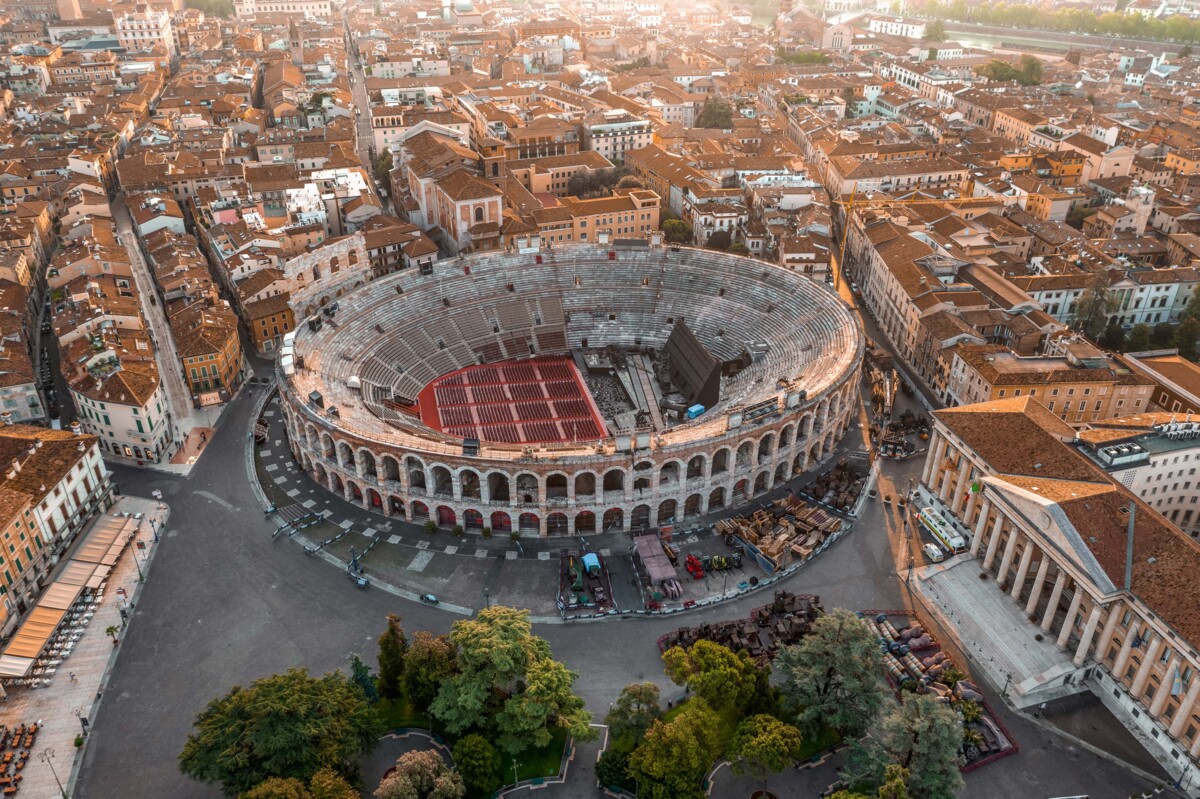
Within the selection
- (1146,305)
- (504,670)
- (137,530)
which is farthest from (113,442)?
(1146,305)

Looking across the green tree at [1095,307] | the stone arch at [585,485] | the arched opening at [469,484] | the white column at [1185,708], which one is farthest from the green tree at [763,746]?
the green tree at [1095,307]

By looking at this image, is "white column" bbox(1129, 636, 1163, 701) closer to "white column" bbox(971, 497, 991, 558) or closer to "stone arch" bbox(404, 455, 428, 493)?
"white column" bbox(971, 497, 991, 558)

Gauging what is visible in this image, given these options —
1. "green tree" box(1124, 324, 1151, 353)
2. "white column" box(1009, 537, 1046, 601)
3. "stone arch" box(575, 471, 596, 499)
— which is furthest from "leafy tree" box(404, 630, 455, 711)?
"green tree" box(1124, 324, 1151, 353)

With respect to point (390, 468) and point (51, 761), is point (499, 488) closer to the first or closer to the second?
point (390, 468)

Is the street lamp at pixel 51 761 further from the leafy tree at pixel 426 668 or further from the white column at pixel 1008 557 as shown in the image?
the white column at pixel 1008 557

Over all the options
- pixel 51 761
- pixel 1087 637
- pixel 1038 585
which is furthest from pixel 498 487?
pixel 1087 637

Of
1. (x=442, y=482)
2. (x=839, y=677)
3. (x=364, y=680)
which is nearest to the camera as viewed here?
(x=839, y=677)

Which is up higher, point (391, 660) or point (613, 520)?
point (391, 660)
